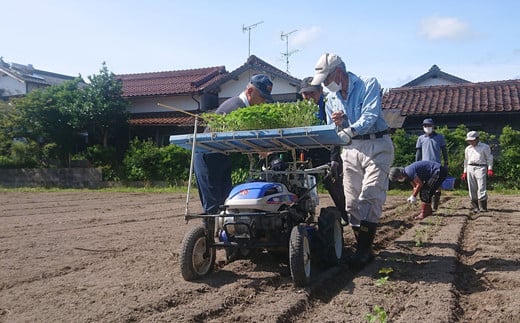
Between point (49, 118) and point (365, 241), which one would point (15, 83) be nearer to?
point (49, 118)

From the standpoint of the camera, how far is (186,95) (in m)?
21.9

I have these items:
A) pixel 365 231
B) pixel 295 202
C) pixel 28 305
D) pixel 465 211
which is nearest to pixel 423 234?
pixel 365 231

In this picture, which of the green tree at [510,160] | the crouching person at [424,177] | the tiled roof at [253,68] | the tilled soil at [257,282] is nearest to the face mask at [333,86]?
the tilled soil at [257,282]

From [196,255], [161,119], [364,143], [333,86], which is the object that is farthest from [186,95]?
[196,255]

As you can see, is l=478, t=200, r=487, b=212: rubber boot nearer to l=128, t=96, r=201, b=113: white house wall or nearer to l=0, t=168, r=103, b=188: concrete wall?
l=0, t=168, r=103, b=188: concrete wall

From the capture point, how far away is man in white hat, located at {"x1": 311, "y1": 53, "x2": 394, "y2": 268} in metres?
4.51

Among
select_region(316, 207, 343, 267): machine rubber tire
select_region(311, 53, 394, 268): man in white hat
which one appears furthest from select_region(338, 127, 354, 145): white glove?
select_region(316, 207, 343, 267): machine rubber tire

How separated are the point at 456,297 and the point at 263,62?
2032cm

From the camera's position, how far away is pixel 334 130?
3885 mm

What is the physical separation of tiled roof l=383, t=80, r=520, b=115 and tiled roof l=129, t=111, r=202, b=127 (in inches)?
319

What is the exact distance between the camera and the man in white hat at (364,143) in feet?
14.8

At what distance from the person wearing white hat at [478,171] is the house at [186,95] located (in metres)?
11.2

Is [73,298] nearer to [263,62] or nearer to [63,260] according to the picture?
[63,260]

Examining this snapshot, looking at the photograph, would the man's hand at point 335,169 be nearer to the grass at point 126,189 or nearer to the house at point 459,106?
the grass at point 126,189
